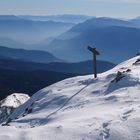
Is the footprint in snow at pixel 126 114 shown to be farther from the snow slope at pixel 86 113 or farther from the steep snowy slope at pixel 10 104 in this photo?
the steep snowy slope at pixel 10 104

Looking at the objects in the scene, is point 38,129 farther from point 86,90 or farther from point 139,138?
point 86,90

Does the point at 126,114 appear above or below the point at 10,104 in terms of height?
above

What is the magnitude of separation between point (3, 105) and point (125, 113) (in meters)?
37.2

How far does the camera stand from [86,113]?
861 inches

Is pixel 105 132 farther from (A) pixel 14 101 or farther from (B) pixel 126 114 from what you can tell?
(A) pixel 14 101

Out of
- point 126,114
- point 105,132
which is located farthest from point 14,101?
point 105,132

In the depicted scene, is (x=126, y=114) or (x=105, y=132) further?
(x=126, y=114)

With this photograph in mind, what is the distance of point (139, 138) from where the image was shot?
1697 centimetres

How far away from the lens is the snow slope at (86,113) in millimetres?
17922

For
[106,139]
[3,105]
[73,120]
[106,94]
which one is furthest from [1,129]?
[3,105]

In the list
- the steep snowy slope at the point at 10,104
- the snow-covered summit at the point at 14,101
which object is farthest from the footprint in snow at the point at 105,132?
the snow-covered summit at the point at 14,101

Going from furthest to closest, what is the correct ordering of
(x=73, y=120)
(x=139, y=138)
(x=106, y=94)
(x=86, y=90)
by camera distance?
(x=86, y=90) < (x=106, y=94) < (x=73, y=120) < (x=139, y=138)

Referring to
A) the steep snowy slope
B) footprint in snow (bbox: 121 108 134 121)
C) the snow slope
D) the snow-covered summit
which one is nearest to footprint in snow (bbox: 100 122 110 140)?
the snow slope

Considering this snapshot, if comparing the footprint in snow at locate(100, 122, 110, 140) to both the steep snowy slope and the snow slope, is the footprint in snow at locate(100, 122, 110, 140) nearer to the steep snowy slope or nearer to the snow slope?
the snow slope
